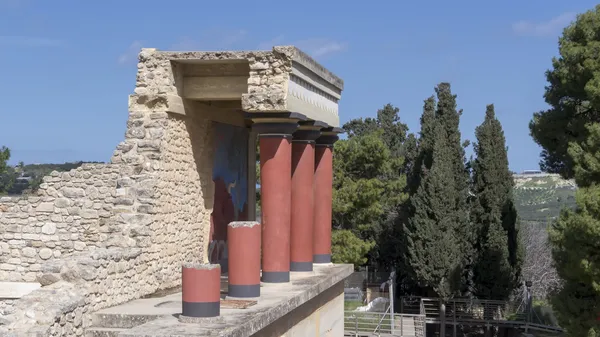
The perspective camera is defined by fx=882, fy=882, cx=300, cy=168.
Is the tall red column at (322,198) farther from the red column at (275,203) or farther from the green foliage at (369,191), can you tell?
the green foliage at (369,191)

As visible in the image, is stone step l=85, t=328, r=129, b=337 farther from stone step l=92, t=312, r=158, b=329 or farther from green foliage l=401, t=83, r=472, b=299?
green foliage l=401, t=83, r=472, b=299

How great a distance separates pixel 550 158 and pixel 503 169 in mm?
10305

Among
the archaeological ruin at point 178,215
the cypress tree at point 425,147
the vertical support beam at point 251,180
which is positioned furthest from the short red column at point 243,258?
the cypress tree at point 425,147

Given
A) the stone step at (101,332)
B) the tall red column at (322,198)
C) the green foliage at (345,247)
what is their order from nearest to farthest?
1. the stone step at (101,332)
2. the tall red column at (322,198)
3. the green foliage at (345,247)

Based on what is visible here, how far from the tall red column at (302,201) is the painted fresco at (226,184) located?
1382mm

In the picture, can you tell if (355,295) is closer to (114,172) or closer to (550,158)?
(550,158)

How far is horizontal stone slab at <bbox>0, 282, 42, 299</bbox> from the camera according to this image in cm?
1238

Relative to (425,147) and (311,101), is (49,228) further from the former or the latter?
(425,147)

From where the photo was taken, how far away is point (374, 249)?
135 feet

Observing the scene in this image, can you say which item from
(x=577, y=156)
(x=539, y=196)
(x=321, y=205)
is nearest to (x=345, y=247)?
(x=577, y=156)

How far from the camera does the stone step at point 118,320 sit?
33.2 feet

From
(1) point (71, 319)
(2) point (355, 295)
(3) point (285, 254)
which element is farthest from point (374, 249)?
(1) point (71, 319)

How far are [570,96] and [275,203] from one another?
13408mm

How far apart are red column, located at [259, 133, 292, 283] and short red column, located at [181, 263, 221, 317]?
3.62 metres
